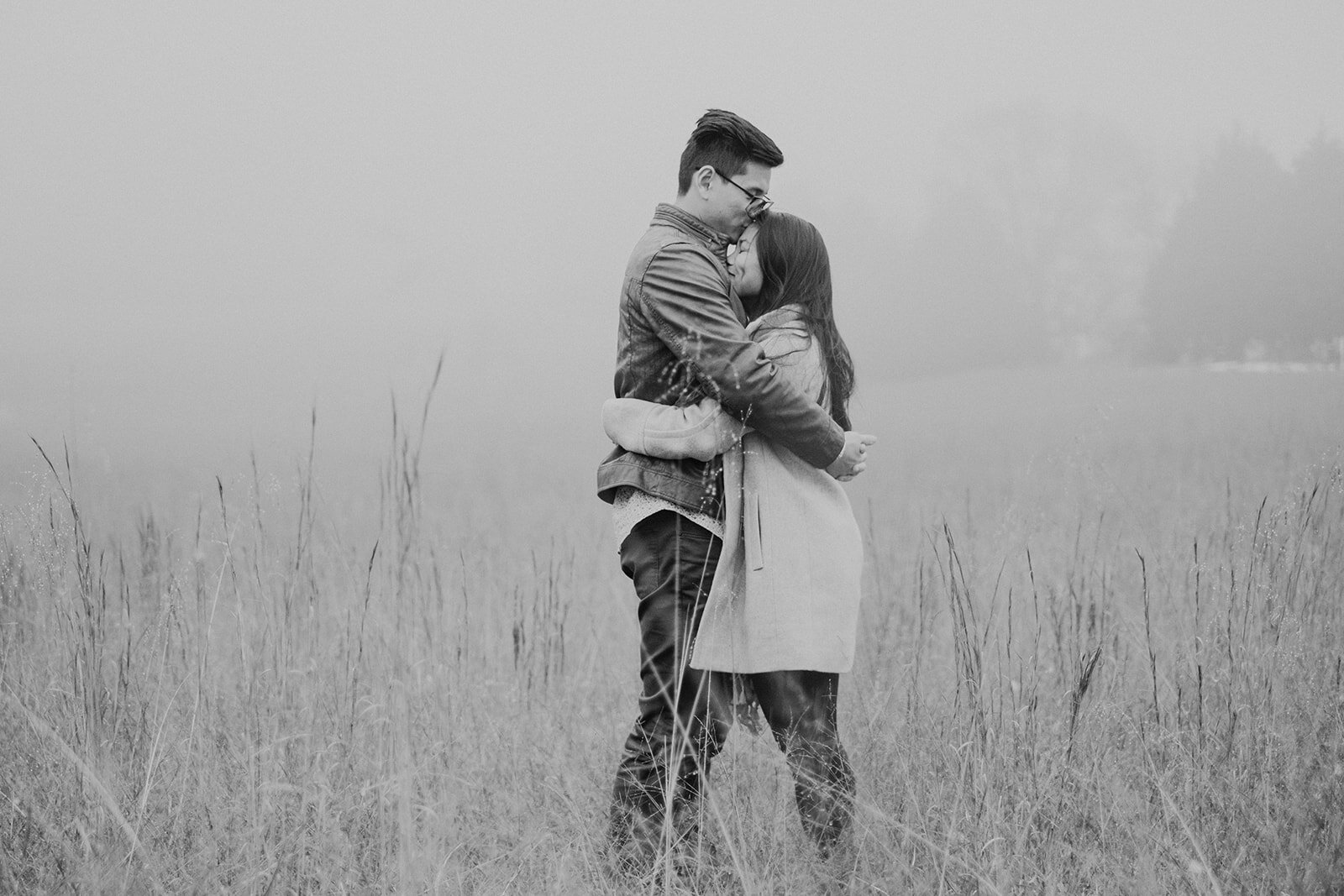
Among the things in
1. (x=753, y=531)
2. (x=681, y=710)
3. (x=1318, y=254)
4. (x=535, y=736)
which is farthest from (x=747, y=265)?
(x=1318, y=254)

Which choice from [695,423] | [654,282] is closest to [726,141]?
[654,282]

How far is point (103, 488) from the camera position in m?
4.80

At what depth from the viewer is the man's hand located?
5.82 feet

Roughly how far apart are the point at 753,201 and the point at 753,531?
675 millimetres

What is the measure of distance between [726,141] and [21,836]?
1865 mm

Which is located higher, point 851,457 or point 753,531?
point 851,457

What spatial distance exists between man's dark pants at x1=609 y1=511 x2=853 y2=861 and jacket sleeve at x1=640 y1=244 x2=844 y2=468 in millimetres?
257

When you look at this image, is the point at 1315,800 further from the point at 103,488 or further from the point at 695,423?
the point at 103,488

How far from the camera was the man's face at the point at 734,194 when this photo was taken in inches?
73.7

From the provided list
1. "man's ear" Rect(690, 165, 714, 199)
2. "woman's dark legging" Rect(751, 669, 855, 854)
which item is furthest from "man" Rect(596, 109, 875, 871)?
"woman's dark legging" Rect(751, 669, 855, 854)

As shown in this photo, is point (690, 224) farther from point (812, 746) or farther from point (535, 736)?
point (535, 736)

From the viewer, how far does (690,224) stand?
6.14ft

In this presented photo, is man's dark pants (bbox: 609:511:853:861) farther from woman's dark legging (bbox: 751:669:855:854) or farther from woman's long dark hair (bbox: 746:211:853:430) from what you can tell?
woman's long dark hair (bbox: 746:211:853:430)

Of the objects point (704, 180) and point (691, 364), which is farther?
point (704, 180)
